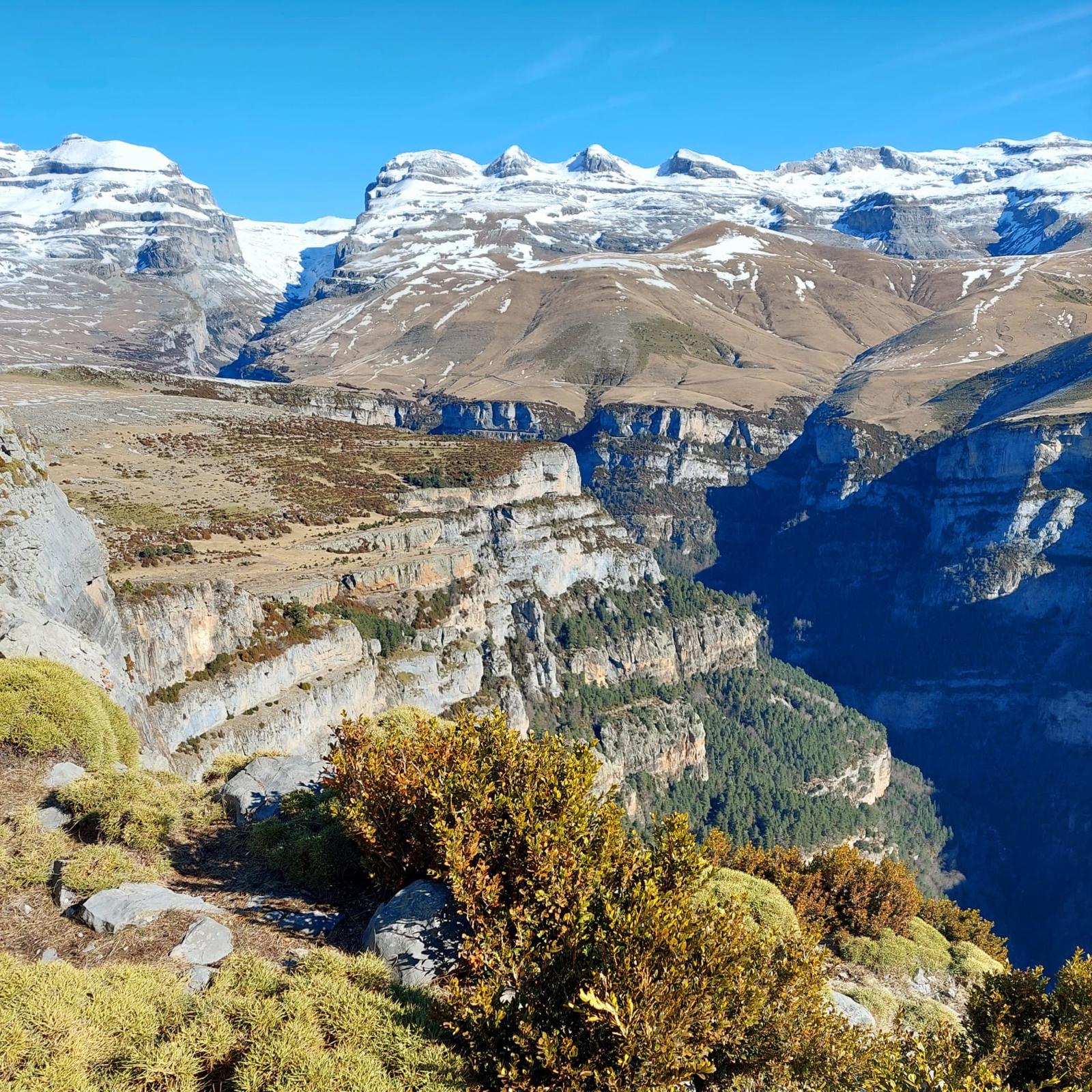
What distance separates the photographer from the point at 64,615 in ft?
74.4

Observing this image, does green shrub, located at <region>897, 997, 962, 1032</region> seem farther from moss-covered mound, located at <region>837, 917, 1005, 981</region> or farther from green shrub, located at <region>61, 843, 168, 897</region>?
green shrub, located at <region>61, 843, 168, 897</region>

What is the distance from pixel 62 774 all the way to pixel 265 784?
4273mm

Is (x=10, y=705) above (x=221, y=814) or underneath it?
above

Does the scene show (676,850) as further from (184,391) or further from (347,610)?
(184,391)

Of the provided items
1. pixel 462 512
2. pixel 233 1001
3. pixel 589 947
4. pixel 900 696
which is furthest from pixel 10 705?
pixel 900 696

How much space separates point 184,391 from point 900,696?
151 meters

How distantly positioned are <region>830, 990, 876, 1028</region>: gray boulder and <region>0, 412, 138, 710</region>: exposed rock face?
20.4m

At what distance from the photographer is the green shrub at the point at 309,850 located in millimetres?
13133

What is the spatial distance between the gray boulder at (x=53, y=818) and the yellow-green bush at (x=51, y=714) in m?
1.80

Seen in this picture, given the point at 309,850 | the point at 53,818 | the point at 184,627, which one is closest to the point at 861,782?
the point at 184,627

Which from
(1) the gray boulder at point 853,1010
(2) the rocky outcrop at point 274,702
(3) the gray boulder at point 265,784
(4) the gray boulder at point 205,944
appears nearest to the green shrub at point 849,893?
(1) the gray boulder at point 853,1010

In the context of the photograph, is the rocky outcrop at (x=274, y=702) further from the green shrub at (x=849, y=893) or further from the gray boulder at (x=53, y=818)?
the green shrub at (x=849, y=893)

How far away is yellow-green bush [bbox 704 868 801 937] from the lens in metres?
17.2

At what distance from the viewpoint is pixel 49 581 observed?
73.4 feet
